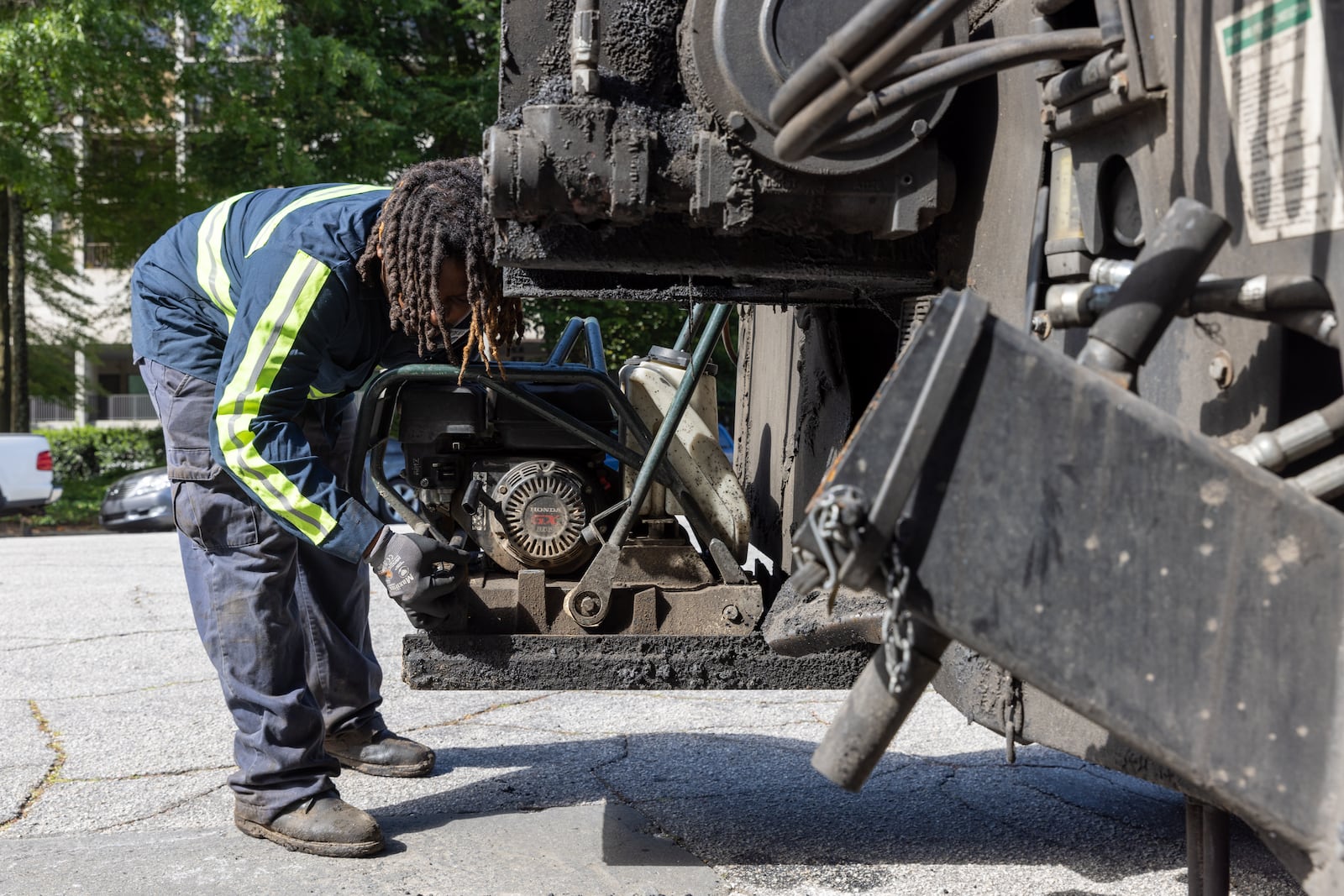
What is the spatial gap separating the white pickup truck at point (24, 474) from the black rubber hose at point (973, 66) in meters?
12.4

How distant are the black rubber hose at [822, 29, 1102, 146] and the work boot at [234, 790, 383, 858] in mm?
2024

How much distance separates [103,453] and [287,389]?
17314 millimetres

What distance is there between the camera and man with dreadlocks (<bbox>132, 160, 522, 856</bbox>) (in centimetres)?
281

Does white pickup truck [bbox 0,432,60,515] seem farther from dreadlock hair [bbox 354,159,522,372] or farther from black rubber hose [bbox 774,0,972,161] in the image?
black rubber hose [bbox 774,0,972,161]

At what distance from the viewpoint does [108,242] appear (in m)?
14.8

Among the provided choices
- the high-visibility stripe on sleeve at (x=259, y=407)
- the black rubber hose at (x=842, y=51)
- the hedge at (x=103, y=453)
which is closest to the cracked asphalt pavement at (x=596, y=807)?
the high-visibility stripe on sleeve at (x=259, y=407)

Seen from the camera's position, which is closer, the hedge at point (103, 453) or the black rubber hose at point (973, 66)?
the black rubber hose at point (973, 66)

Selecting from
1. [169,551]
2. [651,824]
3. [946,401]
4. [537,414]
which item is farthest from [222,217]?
[169,551]

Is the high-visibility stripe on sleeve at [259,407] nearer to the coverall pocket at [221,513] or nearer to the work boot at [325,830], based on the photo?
the coverall pocket at [221,513]

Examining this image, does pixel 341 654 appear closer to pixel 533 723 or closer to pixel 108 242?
pixel 533 723

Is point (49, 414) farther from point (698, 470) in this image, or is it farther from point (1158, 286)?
point (1158, 286)

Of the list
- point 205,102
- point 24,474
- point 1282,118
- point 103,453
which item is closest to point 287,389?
point 1282,118

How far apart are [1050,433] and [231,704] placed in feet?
7.71

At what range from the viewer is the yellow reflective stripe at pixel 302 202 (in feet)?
9.86
